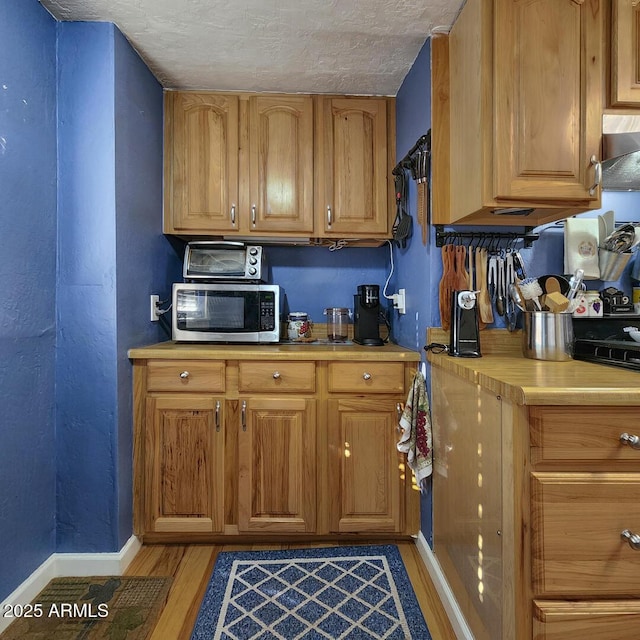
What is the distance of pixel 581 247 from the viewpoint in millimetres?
1666

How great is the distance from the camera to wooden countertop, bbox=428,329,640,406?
3.02ft

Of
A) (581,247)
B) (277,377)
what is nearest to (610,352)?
(581,247)

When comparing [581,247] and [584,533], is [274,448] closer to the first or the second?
[584,533]

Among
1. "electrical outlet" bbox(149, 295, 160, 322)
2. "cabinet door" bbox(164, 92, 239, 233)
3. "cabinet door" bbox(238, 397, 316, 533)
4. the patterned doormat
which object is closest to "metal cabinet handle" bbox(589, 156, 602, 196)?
"cabinet door" bbox(238, 397, 316, 533)

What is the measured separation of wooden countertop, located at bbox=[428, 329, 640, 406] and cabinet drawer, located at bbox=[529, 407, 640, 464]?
0.11 ft

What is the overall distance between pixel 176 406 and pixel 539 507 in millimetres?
1431

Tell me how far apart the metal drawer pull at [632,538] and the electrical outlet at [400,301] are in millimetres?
1213

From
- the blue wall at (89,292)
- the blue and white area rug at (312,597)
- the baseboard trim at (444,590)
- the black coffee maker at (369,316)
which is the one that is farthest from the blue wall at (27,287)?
the baseboard trim at (444,590)

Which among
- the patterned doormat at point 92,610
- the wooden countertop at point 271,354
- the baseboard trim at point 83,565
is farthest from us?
the wooden countertop at point 271,354

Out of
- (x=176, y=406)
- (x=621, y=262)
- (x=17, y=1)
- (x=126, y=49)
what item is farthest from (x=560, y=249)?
(x=17, y=1)

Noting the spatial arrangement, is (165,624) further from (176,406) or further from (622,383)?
(622,383)

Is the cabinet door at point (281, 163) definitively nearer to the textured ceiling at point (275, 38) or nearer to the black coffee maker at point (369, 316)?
the textured ceiling at point (275, 38)

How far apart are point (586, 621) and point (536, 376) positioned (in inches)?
22.8

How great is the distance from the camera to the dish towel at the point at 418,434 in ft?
5.34
